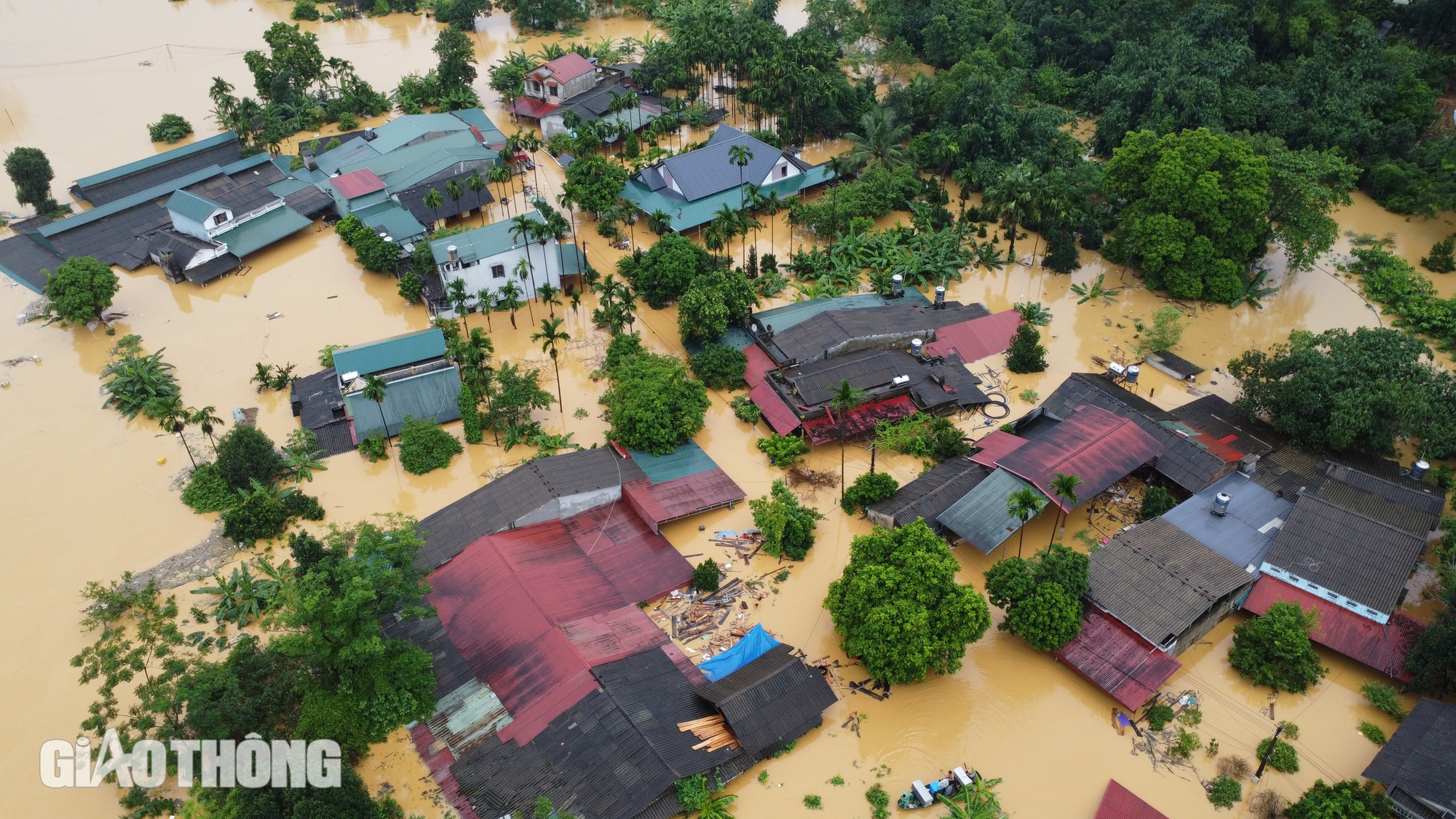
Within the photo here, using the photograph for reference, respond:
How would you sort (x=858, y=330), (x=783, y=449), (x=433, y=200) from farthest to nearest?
(x=433, y=200)
(x=858, y=330)
(x=783, y=449)

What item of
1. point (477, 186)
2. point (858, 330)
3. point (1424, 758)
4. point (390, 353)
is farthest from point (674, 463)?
point (1424, 758)

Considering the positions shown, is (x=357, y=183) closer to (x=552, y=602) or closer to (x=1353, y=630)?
(x=552, y=602)

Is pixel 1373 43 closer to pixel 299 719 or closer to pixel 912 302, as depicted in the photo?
pixel 912 302

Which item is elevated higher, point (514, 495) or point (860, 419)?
point (514, 495)

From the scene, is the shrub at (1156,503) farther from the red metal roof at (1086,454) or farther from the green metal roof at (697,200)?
the green metal roof at (697,200)

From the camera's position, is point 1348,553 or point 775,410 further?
point 775,410

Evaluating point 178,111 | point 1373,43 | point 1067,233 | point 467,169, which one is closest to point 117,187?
point 178,111
